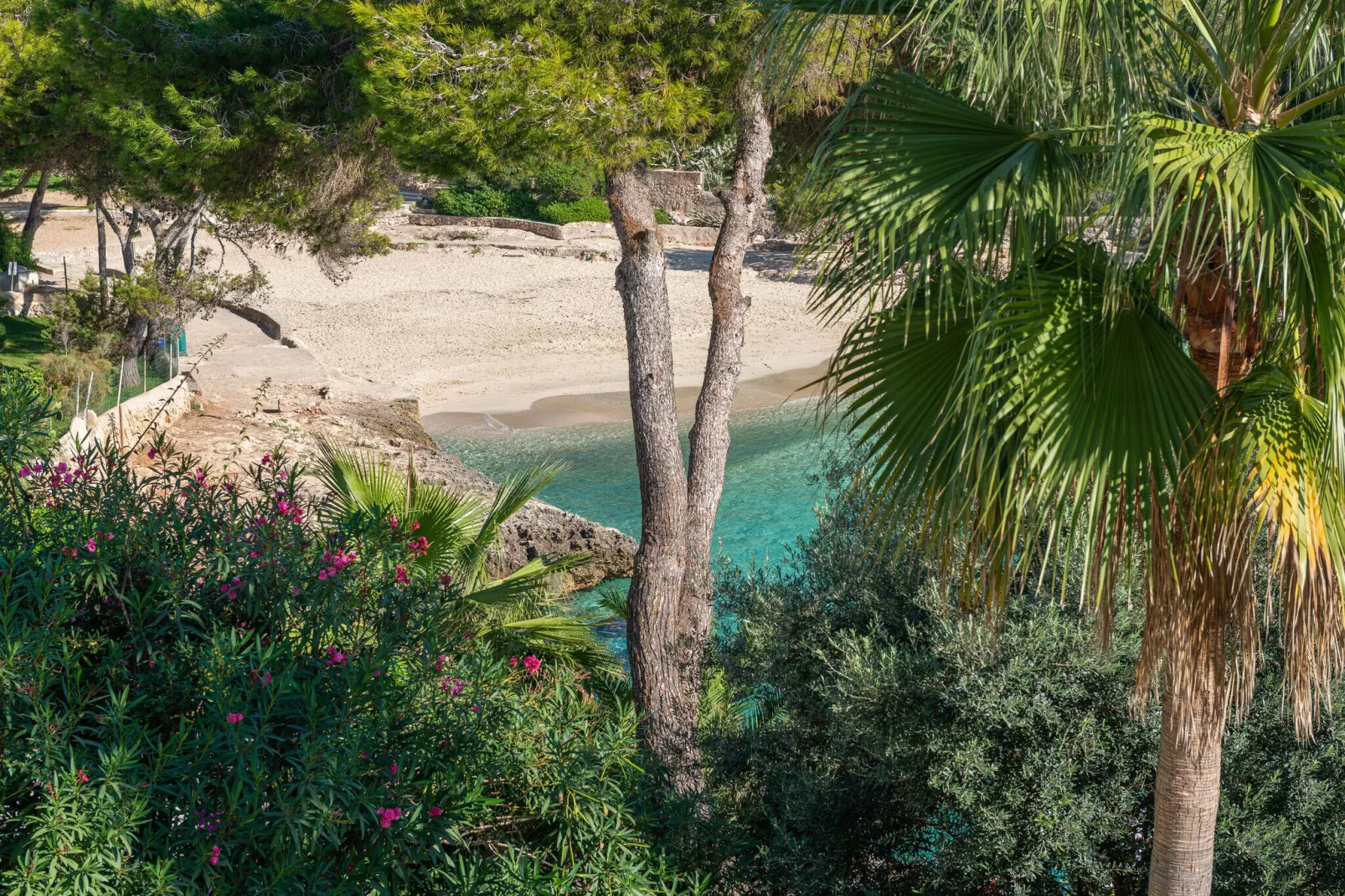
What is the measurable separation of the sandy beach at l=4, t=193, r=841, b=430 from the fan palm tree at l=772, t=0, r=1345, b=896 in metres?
15.1

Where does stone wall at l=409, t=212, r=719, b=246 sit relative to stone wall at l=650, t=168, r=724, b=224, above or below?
below

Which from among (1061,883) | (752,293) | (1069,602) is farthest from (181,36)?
(752,293)

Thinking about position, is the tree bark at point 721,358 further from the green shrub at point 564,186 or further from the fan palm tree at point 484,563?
the green shrub at point 564,186

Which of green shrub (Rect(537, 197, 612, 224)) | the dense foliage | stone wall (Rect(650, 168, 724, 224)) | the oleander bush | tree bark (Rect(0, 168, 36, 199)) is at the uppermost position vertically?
stone wall (Rect(650, 168, 724, 224))

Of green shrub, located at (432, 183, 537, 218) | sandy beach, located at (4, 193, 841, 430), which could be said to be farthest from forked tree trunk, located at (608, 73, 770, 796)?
green shrub, located at (432, 183, 537, 218)

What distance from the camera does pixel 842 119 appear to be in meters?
3.50

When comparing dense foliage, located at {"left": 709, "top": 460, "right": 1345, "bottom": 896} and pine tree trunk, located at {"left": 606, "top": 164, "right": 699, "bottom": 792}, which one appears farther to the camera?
pine tree trunk, located at {"left": 606, "top": 164, "right": 699, "bottom": 792}

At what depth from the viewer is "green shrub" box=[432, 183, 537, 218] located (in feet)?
119

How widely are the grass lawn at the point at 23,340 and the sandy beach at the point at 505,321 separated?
3.40 m

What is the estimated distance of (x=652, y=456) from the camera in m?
8.25

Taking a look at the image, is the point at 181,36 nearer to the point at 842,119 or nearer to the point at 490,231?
the point at 842,119

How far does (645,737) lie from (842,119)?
4530mm

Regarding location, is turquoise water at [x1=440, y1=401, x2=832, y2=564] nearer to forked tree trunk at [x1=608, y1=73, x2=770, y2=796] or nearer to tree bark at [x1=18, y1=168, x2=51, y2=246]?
forked tree trunk at [x1=608, y1=73, x2=770, y2=796]

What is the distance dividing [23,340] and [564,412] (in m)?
8.71
